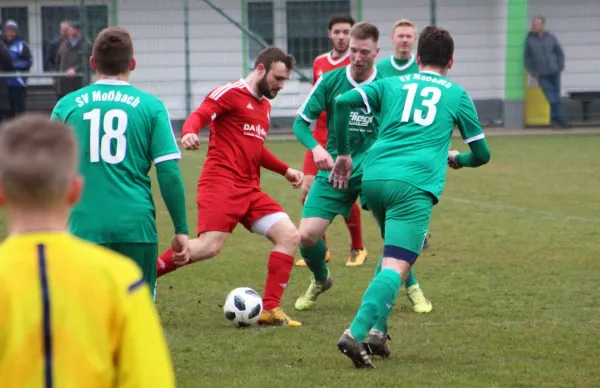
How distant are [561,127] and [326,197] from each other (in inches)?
714

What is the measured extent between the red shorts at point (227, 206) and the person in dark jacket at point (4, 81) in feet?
39.9

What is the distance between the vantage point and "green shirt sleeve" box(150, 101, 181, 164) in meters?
4.87

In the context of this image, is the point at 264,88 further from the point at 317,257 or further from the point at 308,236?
the point at 317,257

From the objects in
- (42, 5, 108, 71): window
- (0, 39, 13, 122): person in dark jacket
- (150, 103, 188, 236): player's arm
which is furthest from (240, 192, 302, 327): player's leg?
(42, 5, 108, 71): window

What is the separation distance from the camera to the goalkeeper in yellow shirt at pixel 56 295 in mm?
2287

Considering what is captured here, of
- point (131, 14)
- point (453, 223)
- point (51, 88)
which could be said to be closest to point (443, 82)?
point (453, 223)

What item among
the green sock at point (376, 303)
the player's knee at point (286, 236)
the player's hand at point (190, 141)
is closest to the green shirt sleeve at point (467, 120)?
the green sock at point (376, 303)

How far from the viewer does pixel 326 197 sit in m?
7.07

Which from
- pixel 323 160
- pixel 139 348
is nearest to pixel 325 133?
pixel 323 160

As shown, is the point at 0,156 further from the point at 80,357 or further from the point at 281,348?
the point at 281,348

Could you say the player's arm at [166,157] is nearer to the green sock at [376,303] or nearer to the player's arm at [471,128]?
the green sock at [376,303]

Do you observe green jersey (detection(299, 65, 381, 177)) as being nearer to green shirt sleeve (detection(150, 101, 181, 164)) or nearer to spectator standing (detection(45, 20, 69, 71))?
green shirt sleeve (detection(150, 101, 181, 164))

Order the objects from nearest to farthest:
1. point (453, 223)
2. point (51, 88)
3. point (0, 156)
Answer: point (0, 156)
point (453, 223)
point (51, 88)

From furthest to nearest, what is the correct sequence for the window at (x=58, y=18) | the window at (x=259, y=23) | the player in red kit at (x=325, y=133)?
the window at (x=259, y=23)
the window at (x=58, y=18)
the player in red kit at (x=325, y=133)
